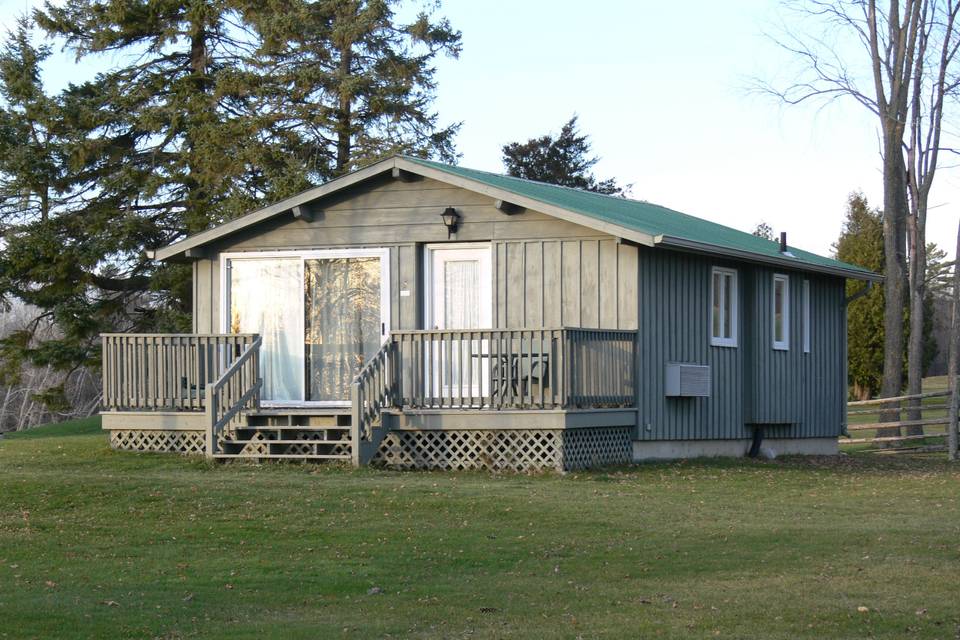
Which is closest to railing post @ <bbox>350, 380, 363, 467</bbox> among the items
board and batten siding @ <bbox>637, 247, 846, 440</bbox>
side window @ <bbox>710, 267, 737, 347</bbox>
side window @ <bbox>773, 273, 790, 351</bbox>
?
board and batten siding @ <bbox>637, 247, 846, 440</bbox>

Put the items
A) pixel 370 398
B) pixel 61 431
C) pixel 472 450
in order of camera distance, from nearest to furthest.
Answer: pixel 370 398 < pixel 472 450 < pixel 61 431

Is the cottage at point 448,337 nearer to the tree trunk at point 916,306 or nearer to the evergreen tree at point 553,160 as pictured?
the tree trunk at point 916,306

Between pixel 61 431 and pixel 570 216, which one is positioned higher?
pixel 570 216

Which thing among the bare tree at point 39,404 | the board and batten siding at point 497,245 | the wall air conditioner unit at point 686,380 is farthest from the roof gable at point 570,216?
the bare tree at point 39,404

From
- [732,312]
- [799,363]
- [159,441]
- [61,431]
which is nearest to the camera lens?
[159,441]

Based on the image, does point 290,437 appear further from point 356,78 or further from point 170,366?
point 356,78

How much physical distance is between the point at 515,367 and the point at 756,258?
4.79 metres

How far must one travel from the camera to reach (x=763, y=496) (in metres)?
15.2

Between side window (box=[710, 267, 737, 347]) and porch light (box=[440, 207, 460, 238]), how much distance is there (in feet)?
13.4

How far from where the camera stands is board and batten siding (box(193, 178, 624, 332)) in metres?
18.4

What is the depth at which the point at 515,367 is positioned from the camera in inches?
679

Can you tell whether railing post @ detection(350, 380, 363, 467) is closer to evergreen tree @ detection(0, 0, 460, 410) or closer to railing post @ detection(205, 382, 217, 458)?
railing post @ detection(205, 382, 217, 458)

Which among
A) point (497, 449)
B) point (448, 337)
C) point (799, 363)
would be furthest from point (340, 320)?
point (799, 363)

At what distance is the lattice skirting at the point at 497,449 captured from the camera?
55.5ft
